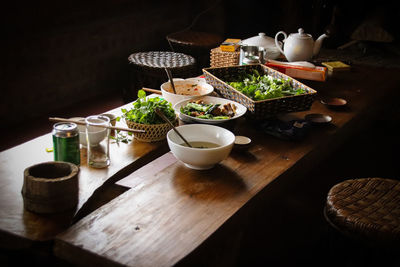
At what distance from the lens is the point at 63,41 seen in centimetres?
439

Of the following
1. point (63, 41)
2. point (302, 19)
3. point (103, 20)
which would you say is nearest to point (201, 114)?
point (63, 41)

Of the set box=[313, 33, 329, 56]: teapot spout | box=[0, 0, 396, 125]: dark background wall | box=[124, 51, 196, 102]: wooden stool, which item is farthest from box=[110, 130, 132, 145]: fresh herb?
box=[0, 0, 396, 125]: dark background wall

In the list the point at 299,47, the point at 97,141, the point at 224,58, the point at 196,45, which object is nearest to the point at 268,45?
the point at 299,47

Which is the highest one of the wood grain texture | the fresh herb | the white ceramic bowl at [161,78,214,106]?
the white ceramic bowl at [161,78,214,106]

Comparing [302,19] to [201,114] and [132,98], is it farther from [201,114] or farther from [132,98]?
[201,114]

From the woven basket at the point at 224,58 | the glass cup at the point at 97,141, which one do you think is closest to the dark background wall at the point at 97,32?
the woven basket at the point at 224,58

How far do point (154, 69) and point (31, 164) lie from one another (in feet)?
7.49

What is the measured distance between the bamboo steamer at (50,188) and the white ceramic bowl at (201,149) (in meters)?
0.42

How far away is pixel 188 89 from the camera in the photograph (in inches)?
101

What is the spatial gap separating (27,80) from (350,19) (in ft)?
15.7

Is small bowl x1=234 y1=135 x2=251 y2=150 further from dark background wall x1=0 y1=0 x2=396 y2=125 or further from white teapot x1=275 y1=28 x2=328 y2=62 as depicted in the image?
dark background wall x1=0 y1=0 x2=396 y2=125

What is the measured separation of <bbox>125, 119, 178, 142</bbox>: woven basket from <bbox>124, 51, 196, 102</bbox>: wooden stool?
6.37ft

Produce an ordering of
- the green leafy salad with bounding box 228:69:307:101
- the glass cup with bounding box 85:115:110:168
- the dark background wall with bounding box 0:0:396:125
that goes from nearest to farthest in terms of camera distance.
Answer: the glass cup with bounding box 85:115:110:168
the green leafy salad with bounding box 228:69:307:101
the dark background wall with bounding box 0:0:396:125

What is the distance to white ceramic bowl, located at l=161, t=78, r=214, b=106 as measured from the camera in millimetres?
2409
